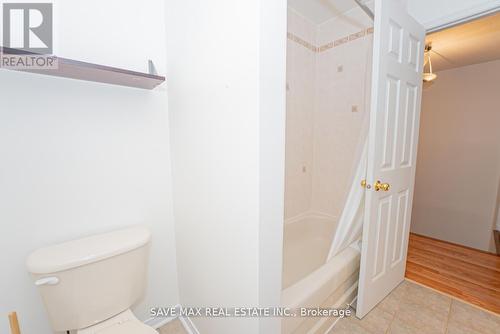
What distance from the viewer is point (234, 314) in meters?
0.98

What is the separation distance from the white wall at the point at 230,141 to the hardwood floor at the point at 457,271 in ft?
6.01

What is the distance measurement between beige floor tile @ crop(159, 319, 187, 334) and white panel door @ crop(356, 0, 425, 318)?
123 cm

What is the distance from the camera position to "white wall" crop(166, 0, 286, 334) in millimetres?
763

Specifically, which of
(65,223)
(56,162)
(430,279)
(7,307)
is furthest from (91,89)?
(430,279)

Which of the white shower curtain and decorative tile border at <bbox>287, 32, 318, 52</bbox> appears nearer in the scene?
the white shower curtain

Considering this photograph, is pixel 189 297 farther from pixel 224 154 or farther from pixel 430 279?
pixel 430 279

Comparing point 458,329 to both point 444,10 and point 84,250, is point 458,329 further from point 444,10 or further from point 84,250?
point 84,250

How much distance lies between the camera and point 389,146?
1.46 metres

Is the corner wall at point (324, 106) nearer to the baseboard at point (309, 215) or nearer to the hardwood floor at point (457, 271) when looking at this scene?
the baseboard at point (309, 215)

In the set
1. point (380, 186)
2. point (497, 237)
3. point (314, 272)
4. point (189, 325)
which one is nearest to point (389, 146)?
point (380, 186)

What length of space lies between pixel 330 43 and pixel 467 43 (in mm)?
1391

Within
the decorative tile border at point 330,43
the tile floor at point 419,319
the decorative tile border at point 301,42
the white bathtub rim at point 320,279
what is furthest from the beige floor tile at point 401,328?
the decorative tile border at point 301,42

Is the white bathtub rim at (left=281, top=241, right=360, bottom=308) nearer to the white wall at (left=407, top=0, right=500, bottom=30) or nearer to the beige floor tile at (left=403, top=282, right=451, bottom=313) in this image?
the beige floor tile at (left=403, top=282, right=451, bottom=313)

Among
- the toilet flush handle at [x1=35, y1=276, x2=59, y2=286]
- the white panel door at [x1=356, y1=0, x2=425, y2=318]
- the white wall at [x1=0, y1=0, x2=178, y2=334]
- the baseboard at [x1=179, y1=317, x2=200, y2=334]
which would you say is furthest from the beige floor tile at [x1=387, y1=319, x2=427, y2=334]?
the toilet flush handle at [x1=35, y1=276, x2=59, y2=286]
